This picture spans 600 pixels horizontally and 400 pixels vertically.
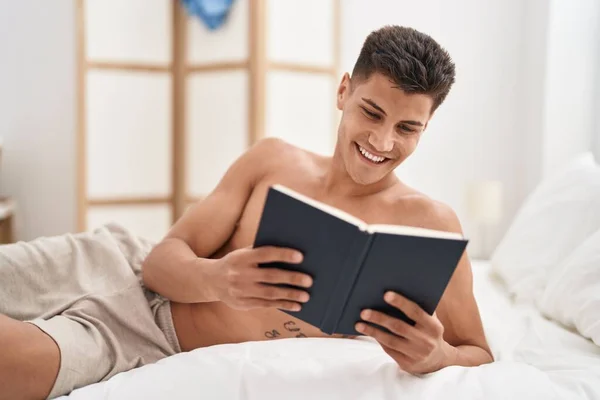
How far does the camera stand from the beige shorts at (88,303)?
1.09 meters

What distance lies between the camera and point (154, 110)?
3691 millimetres

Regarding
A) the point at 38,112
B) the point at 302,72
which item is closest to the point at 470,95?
the point at 302,72

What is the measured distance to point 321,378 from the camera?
0.98 m

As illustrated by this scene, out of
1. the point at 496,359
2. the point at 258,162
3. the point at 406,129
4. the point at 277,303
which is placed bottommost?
the point at 496,359

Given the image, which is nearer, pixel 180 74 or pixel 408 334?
pixel 408 334

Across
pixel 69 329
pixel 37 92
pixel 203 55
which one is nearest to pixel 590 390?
pixel 69 329

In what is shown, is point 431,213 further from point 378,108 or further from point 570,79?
point 570,79

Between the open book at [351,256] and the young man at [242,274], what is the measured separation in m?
0.02

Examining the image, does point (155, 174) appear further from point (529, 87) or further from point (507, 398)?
point (507, 398)

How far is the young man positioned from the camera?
3.19 ft

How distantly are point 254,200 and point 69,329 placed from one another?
453 mm

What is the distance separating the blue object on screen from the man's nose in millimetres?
2469

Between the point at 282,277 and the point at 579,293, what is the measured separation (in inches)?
29.5

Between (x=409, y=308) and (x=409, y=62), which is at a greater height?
(x=409, y=62)
